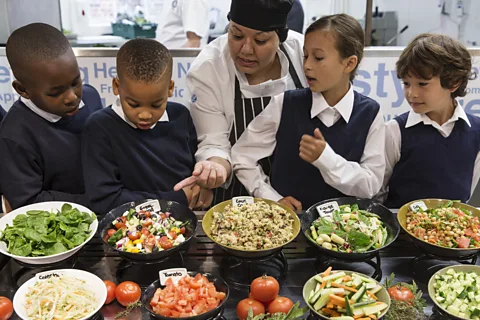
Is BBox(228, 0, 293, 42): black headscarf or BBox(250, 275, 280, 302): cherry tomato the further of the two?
BBox(228, 0, 293, 42): black headscarf

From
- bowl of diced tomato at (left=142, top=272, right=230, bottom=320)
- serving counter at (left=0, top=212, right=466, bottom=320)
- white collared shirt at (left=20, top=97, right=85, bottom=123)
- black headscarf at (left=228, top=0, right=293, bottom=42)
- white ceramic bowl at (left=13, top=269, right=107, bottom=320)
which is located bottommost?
serving counter at (left=0, top=212, right=466, bottom=320)

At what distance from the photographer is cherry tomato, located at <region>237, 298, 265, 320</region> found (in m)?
1.59

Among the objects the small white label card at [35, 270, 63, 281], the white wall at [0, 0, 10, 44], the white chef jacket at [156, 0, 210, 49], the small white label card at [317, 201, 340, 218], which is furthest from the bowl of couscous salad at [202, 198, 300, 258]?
the white wall at [0, 0, 10, 44]

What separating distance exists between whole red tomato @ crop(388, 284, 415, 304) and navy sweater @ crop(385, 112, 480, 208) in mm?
953

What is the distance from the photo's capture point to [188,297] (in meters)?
1.60

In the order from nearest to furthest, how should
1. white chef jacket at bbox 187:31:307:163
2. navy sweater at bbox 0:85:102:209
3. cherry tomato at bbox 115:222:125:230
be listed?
cherry tomato at bbox 115:222:125:230, navy sweater at bbox 0:85:102:209, white chef jacket at bbox 187:31:307:163

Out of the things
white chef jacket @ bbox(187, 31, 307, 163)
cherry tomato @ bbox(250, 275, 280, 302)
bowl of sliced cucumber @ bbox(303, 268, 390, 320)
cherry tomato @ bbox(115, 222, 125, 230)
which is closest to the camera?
bowl of sliced cucumber @ bbox(303, 268, 390, 320)

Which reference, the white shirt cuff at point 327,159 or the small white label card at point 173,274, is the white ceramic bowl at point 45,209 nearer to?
the small white label card at point 173,274

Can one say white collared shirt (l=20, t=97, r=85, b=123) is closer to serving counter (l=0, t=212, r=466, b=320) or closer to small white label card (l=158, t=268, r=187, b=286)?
serving counter (l=0, t=212, r=466, b=320)

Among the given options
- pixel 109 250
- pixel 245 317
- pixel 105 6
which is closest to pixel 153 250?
pixel 109 250

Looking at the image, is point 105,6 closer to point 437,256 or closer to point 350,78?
point 350,78

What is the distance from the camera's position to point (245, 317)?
159 cm

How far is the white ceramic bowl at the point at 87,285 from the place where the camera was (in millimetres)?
1585

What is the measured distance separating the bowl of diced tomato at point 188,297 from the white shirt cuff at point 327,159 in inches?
31.1
